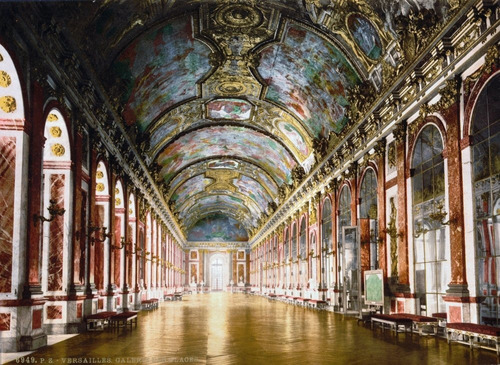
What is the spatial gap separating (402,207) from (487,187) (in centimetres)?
407

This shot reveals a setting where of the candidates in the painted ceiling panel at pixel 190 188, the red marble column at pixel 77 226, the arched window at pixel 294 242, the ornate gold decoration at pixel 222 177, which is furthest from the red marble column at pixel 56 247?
the painted ceiling panel at pixel 190 188

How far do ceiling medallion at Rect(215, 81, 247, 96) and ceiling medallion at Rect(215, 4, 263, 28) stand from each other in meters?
5.77

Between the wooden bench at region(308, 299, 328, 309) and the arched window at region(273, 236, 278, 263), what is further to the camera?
the arched window at region(273, 236, 278, 263)

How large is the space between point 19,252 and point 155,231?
25960mm

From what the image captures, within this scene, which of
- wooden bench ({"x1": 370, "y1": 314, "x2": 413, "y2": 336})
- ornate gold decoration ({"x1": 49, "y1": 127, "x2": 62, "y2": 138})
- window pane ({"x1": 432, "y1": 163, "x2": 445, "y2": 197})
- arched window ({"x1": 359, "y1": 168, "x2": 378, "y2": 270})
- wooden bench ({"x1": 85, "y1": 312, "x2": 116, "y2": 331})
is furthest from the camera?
arched window ({"x1": 359, "y1": 168, "x2": 378, "y2": 270})

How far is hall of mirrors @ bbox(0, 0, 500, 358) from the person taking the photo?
36.3ft

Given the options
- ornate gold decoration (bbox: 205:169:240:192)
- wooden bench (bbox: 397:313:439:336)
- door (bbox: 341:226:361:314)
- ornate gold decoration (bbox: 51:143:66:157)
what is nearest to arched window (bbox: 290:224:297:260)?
ornate gold decoration (bbox: 205:169:240:192)

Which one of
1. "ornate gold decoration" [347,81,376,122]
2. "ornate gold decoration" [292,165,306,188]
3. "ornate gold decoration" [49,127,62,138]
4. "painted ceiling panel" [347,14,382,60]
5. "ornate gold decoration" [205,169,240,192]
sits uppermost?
"painted ceiling panel" [347,14,382,60]

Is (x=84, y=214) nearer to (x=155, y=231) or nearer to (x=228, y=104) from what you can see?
(x=228, y=104)

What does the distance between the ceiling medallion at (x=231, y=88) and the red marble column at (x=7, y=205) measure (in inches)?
603

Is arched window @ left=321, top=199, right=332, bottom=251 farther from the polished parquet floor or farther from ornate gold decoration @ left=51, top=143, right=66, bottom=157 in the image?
ornate gold decoration @ left=51, top=143, right=66, bottom=157

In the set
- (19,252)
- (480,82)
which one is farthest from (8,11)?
(480,82)

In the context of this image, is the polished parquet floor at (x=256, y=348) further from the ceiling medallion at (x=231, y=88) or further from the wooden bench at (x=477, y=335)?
the ceiling medallion at (x=231, y=88)

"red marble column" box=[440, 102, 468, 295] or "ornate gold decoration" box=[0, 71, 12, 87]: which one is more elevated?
"ornate gold decoration" box=[0, 71, 12, 87]
